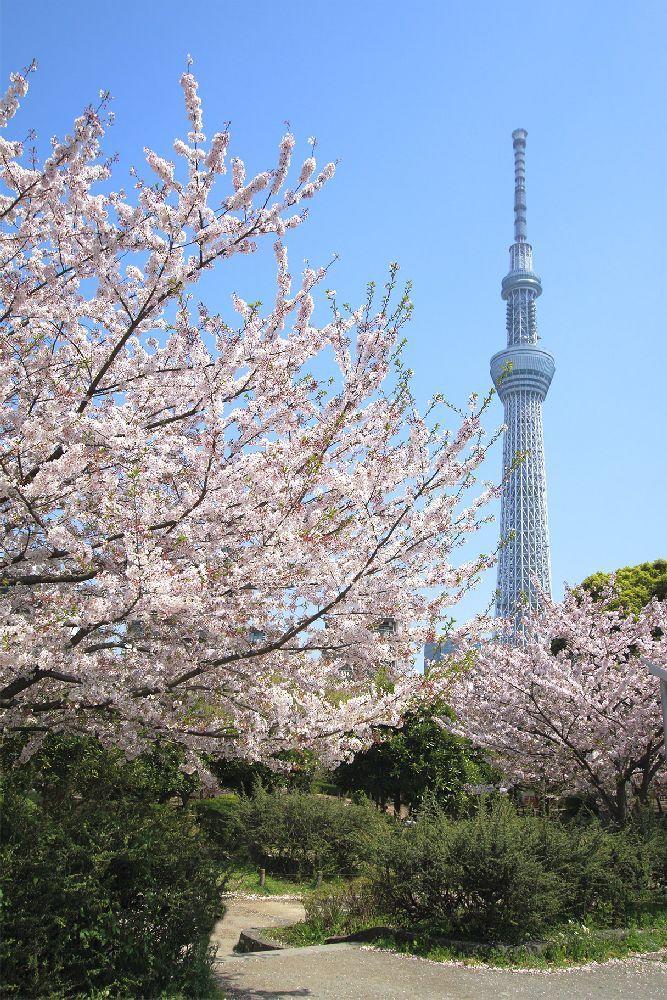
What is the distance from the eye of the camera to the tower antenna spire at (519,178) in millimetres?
119062

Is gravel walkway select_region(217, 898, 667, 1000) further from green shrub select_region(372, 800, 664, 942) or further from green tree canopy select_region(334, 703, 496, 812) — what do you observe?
green tree canopy select_region(334, 703, 496, 812)

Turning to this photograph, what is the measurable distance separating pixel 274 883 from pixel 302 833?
1151mm

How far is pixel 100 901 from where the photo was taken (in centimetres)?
483

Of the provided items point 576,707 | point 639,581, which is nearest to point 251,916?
point 576,707

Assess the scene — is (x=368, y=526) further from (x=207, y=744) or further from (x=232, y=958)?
(x=232, y=958)

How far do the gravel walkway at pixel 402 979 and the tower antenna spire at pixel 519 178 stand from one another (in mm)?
122223

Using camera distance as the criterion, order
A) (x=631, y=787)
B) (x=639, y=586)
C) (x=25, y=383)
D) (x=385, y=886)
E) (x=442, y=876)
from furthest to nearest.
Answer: (x=639, y=586)
(x=631, y=787)
(x=385, y=886)
(x=442, y=876)
(x=25, y=383)

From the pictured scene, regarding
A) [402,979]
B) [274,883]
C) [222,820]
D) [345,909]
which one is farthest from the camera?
[222,820]

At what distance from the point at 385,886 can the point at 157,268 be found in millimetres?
7296

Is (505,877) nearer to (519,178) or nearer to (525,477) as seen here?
(525,477)

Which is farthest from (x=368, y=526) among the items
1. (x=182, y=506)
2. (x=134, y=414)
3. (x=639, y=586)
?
(x=639, y=586)

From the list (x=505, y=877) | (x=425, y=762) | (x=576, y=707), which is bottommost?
(x=505, y=877)

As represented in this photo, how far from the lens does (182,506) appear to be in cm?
491

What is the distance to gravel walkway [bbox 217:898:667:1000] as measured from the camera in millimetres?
6160
